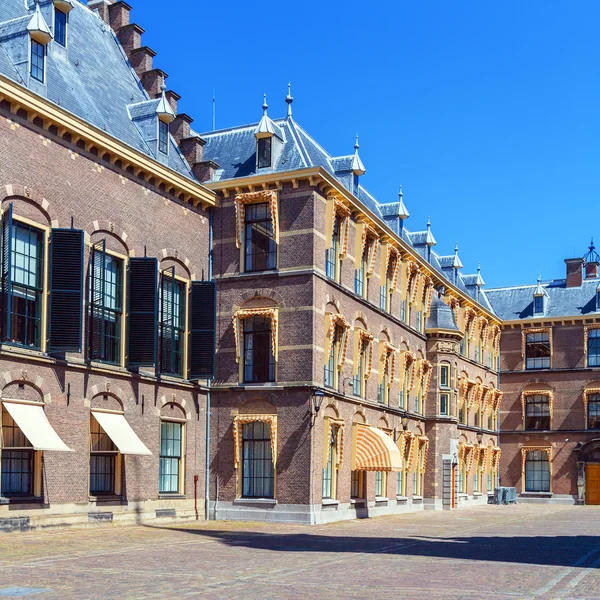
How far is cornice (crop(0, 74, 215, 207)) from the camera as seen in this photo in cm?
2208

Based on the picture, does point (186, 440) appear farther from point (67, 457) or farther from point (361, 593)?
point (361, 593)

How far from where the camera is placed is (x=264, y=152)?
31578 mm

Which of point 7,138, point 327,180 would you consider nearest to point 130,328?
point 7,138

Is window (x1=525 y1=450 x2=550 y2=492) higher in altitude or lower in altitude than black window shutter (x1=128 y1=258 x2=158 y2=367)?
lower

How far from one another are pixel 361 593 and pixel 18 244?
13358mm

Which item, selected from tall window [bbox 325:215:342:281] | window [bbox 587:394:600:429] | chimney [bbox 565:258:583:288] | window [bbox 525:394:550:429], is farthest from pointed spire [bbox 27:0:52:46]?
chimney [bbox 565:258:583:288]

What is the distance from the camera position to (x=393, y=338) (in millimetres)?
39406

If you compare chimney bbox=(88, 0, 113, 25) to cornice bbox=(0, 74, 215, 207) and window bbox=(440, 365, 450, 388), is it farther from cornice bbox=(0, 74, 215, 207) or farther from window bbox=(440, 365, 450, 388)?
window bbox=(440, 365, 450, 388)

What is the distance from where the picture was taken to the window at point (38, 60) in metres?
23.9

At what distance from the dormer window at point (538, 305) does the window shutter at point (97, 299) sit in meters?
41.7

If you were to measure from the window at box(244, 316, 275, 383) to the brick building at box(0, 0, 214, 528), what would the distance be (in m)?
1.96

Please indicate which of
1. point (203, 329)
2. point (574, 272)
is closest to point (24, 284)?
point (203, 329)

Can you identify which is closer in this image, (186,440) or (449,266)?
(186,440)

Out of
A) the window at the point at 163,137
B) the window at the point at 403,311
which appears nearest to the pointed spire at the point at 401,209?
the window at the point at 403,311
